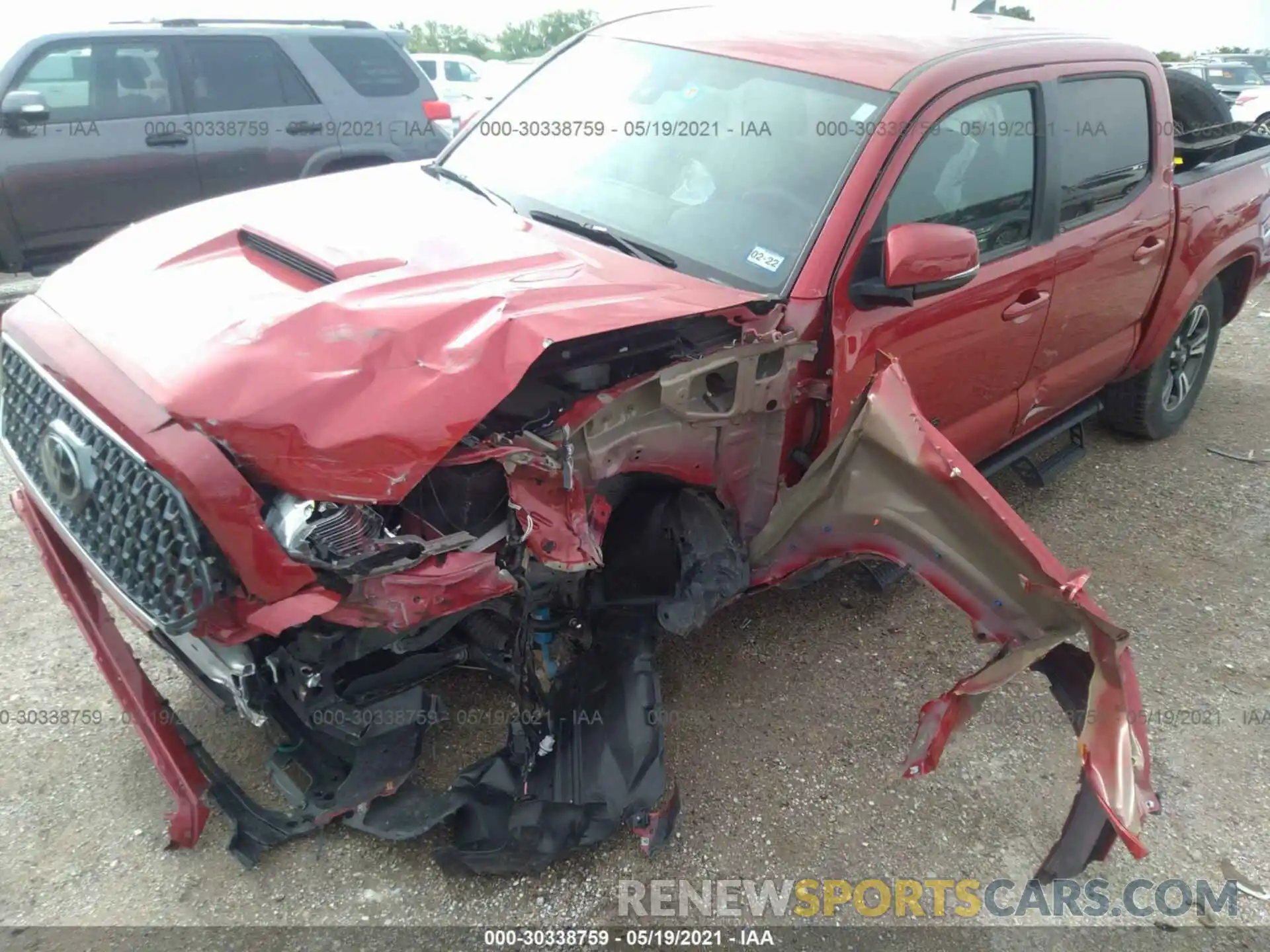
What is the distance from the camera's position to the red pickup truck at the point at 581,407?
1929 mm

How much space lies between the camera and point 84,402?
2.00 m

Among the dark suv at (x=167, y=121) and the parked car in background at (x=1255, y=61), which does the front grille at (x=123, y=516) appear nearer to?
the dark suv at (x=167, y=121)

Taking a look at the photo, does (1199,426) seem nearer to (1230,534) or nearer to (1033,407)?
(1230,534)

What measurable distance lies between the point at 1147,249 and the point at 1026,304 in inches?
40.3

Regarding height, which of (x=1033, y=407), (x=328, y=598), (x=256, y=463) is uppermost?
(x=256, y=463)

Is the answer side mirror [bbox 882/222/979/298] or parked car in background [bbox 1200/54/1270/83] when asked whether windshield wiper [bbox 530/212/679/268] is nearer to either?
side mirror [bbox 882/222/979/298]

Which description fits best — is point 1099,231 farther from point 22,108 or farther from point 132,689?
point 22,108

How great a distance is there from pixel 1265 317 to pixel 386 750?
778cm

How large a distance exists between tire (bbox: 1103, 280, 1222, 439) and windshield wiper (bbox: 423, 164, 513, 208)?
134 inches

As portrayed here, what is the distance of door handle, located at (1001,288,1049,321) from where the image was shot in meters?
3.18

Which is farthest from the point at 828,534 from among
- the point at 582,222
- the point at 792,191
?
the point at 582,222

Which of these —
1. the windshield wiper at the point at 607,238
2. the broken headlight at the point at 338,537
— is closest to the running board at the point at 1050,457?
the windshield wiper at the point at 607,238

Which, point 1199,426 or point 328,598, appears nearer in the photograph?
point 328,598

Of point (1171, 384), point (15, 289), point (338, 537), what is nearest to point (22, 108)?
point (15, 289)
